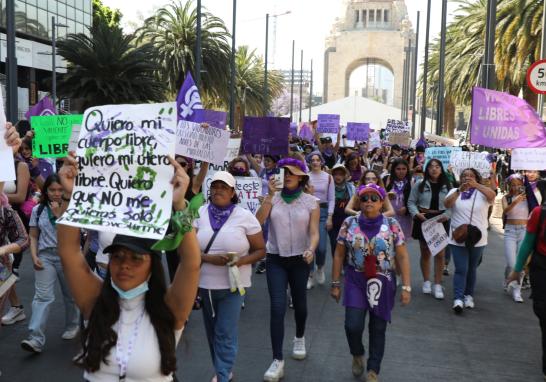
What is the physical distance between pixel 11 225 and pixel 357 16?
130 meters

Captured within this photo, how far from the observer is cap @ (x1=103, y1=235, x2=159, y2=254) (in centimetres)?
295

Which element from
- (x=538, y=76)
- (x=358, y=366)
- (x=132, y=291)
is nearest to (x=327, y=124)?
(x=538, y=76)

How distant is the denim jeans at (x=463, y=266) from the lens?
8.14 m

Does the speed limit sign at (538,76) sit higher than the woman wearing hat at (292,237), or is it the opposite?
the speed limit sign at (538,76)

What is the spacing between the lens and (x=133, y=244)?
9.71 feet

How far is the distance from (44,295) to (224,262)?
2.07m

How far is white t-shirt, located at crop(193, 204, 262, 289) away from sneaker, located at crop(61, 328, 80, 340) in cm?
204

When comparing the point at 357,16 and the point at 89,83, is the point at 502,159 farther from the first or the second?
the point at 357,16

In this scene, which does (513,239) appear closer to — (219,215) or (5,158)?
(219,215)

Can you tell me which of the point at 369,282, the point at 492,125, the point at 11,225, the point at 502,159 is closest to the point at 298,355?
the point at 369,282

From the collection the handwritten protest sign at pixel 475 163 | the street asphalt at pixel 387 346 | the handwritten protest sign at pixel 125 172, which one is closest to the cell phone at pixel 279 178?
the street asphalt at pixel 387 346

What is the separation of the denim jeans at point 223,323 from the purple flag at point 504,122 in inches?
180

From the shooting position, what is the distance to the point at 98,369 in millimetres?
2955

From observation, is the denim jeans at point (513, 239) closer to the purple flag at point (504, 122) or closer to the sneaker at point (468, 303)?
the sneaker at point (468, 303)
